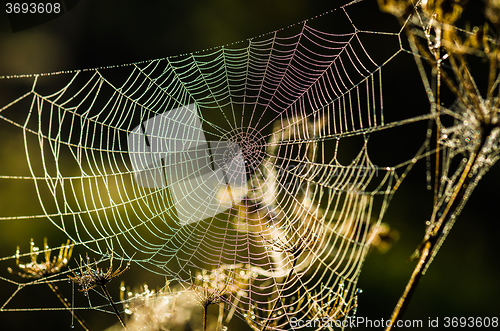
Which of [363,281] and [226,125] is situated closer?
[226,125]

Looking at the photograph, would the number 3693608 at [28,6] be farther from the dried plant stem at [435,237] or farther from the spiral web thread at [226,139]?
the dried plant stem at [435,237]

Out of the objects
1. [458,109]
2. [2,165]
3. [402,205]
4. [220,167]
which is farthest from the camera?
[2,165]

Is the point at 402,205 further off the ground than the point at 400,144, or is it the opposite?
A: the point at 400,144

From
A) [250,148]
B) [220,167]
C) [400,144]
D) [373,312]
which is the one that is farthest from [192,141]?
[373,312]

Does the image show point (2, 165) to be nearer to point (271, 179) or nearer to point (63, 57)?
point (63, 57)

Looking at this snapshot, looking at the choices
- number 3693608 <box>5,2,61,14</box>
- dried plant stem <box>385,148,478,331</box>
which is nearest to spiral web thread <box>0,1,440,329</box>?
number 3693608 <box>5,2,61,14</box>

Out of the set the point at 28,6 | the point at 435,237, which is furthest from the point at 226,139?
the point at 435,237

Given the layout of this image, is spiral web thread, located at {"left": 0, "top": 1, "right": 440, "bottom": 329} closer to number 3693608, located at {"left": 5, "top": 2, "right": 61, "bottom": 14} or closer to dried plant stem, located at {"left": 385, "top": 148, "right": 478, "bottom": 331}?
number 3693608, located at {"left": 5, "top": 2, "right": 61, "bottom": 14}

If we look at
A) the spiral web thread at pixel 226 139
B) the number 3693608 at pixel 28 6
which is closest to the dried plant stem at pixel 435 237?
the spiral web thread at pixel 226 139

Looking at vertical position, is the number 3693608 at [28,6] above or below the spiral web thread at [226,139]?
above

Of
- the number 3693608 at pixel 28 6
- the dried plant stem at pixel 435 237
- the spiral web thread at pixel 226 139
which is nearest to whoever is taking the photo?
the dried plant stem at pixel 435 237

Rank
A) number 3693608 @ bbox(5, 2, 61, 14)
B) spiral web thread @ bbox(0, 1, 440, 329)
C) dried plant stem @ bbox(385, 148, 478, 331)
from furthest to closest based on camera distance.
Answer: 1. number 3693608 @ bbox(5, 2, 61, 14)
2. spiral web thread @ bbox(0, 1, 440, 329)
3. dried plant stem @ bbox(385, 148, 478, 331)
